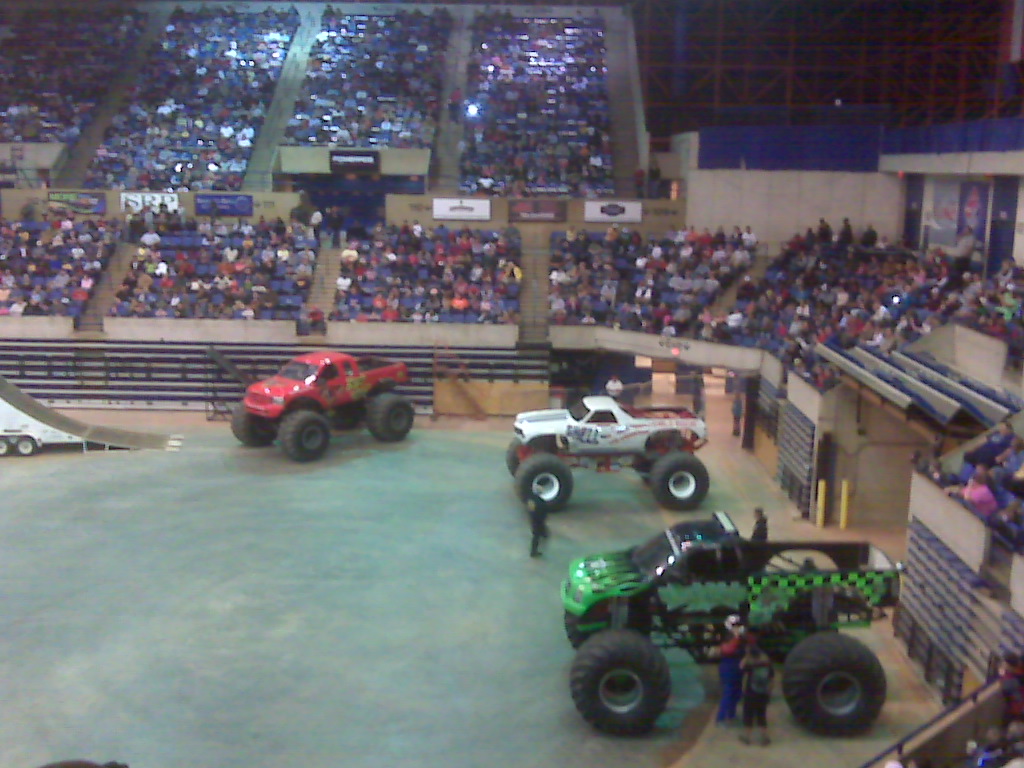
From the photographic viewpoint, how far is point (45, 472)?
68.4 feet

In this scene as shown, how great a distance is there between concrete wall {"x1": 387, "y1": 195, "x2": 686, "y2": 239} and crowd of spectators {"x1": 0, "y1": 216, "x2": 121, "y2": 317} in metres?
7.88

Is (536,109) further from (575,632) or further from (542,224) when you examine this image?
(575,632)

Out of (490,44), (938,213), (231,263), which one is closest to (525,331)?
(231,263)

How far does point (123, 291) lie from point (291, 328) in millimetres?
4748

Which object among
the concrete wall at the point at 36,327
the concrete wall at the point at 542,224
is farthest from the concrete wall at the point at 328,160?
the concrete wall at the point at 36,327

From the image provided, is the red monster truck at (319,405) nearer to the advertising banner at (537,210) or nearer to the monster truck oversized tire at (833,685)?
the advertising banner at (537,210)

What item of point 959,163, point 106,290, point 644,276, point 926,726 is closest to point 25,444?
point 106,290

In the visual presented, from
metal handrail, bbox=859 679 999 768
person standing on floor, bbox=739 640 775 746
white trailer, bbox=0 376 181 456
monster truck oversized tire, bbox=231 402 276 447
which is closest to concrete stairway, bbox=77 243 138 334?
white trailer, bbox=0 376 181 456

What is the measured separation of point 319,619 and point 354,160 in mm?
21945

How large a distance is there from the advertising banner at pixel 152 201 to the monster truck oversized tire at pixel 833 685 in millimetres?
24617

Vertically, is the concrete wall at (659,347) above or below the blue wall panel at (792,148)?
below

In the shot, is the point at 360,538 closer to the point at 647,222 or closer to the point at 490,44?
the point at 647,222

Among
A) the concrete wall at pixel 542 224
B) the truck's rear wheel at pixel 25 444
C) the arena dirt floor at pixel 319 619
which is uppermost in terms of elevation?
the concrete wall at pixel 542 224

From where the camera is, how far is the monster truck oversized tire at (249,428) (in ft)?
73.7
